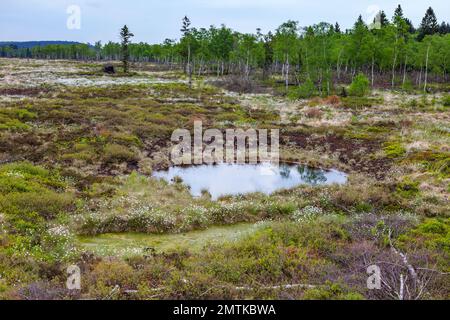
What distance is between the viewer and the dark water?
22.5 meters

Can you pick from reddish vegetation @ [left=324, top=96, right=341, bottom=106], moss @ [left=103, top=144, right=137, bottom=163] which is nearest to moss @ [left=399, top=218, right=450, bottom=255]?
moss @ [left=103, top=144, right=137, bottom=163]

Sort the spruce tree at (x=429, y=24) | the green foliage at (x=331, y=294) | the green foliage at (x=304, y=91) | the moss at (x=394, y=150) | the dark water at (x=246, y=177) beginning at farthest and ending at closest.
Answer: the spruce tree at (x=429, y=24), the green foliage at (x=304, y=91), the moss at (x=394, y=150), the dark water at (x=246, y=177), the green foliage at (x=331, y=294)

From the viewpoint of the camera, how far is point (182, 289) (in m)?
10.0

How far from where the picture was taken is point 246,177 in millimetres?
25266

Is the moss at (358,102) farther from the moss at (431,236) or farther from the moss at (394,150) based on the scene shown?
the moss at (431,236)

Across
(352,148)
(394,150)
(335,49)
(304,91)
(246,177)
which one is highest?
(335,49)

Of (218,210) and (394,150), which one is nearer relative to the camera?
(218,210)

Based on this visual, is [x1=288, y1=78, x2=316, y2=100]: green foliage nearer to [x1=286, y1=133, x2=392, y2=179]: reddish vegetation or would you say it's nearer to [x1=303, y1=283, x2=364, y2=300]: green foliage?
[x1=286, y1=133, x2=392, y2=179]: reddish vegetation

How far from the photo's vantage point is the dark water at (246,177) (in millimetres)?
22516

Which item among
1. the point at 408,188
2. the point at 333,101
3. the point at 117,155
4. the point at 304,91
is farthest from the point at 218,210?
the point at 304,91

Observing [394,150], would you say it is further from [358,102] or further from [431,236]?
[358,102]

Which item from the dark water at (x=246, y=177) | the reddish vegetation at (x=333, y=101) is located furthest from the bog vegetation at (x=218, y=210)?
the reddish vegetation at (x=333, y=101)
